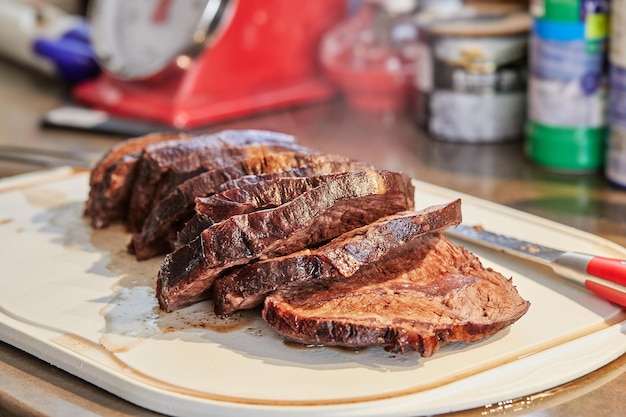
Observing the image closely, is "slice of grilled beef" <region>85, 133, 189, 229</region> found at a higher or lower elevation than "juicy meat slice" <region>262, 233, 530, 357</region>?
higher

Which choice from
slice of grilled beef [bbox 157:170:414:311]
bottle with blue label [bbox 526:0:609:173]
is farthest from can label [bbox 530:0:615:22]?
slice of grilled beef [bbox 157:170:414:311]

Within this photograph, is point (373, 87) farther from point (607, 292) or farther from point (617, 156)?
point (607, 292)

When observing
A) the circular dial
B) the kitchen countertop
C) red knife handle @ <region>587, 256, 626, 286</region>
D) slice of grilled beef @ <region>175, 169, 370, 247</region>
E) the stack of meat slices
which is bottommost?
the kitchen countertop

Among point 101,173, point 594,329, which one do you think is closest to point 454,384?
point 594,329

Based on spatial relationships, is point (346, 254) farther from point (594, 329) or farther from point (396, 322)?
point (594, 329)

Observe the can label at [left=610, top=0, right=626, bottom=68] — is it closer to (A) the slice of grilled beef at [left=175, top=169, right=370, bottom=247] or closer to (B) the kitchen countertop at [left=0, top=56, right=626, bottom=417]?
(B) the kitchen countertop at [left=0, top=56, right=626, bottom=417]

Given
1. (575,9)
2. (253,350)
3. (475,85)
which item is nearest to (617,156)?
(575,9)
